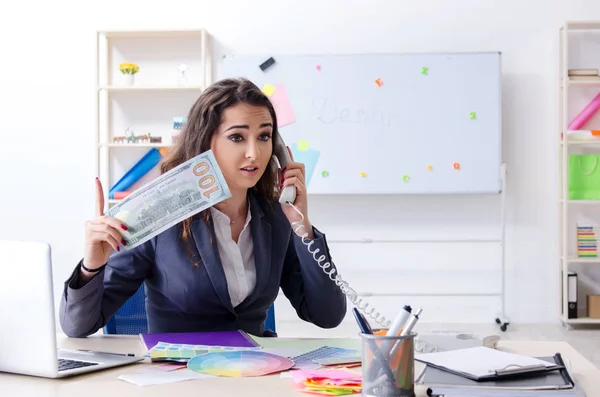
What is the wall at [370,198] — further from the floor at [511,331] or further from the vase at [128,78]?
the vase at [128,78]

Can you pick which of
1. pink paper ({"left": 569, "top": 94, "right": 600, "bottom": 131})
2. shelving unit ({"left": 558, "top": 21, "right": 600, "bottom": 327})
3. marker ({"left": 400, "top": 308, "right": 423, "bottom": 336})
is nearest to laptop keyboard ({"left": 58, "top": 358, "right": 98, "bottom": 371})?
marker ({"left": 400, "top": 308, "right": 423, "bottom": 336})

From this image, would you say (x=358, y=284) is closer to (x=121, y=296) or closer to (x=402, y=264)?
(x=402, y=264)

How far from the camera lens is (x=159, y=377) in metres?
1.25

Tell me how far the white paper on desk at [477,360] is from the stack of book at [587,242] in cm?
329

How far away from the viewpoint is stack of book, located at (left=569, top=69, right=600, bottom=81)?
14.1 feet

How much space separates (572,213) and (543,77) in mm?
847

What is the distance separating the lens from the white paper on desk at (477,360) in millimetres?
1187

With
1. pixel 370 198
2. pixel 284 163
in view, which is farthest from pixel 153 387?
pixel 370 198

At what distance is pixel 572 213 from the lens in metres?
4.56

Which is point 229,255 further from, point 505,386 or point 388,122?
point 388,122

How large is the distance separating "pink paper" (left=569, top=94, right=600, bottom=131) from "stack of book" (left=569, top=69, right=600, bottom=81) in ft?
0.57

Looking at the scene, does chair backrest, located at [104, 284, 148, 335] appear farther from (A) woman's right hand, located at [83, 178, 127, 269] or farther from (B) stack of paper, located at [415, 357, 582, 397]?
(B) stack of paper, located at [415, 357, 582, 397]

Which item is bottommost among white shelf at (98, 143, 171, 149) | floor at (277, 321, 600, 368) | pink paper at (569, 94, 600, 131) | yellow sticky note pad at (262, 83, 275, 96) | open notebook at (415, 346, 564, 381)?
floor at (277, 321, 600, 368)

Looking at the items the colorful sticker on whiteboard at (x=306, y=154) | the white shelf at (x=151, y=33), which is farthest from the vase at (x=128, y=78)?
the colorful sticker on whiteboard at (x=306, y=154)
